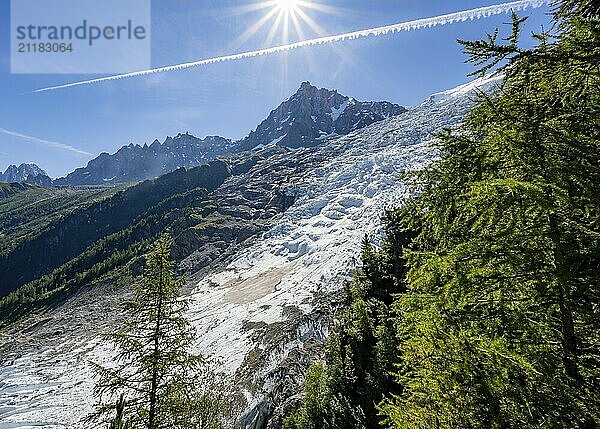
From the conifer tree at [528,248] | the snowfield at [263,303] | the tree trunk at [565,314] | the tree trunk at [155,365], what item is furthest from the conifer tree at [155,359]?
the snowfield at [263,303]

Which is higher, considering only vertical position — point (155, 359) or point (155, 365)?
point (155, 359)

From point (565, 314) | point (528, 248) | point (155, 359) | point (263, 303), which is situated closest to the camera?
point (565, 314)

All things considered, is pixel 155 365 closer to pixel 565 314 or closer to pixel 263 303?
pixel 565 314

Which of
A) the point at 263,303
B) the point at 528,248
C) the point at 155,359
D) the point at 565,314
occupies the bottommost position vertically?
the point at 263,303

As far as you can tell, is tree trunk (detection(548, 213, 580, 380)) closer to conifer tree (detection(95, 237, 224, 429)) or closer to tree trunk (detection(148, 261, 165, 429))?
conifer tree (detection(95, 237, 224, 429))

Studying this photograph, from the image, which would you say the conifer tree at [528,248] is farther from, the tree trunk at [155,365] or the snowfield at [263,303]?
the snowfield at [263,303]

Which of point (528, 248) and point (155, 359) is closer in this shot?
point (528, 248)

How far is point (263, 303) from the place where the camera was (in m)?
77.0

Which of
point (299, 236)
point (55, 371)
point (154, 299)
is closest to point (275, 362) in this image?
point (154, 299)

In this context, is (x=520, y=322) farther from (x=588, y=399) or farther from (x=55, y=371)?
(x=55, y=371)

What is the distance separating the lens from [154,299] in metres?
12.4

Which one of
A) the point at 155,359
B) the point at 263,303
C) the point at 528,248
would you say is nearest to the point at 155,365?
the point at 155,359

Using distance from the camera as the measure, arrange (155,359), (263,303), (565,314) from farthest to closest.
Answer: (263,303)
(155,359)
(565,314)

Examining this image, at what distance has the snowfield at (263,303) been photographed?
54312 millimetres
